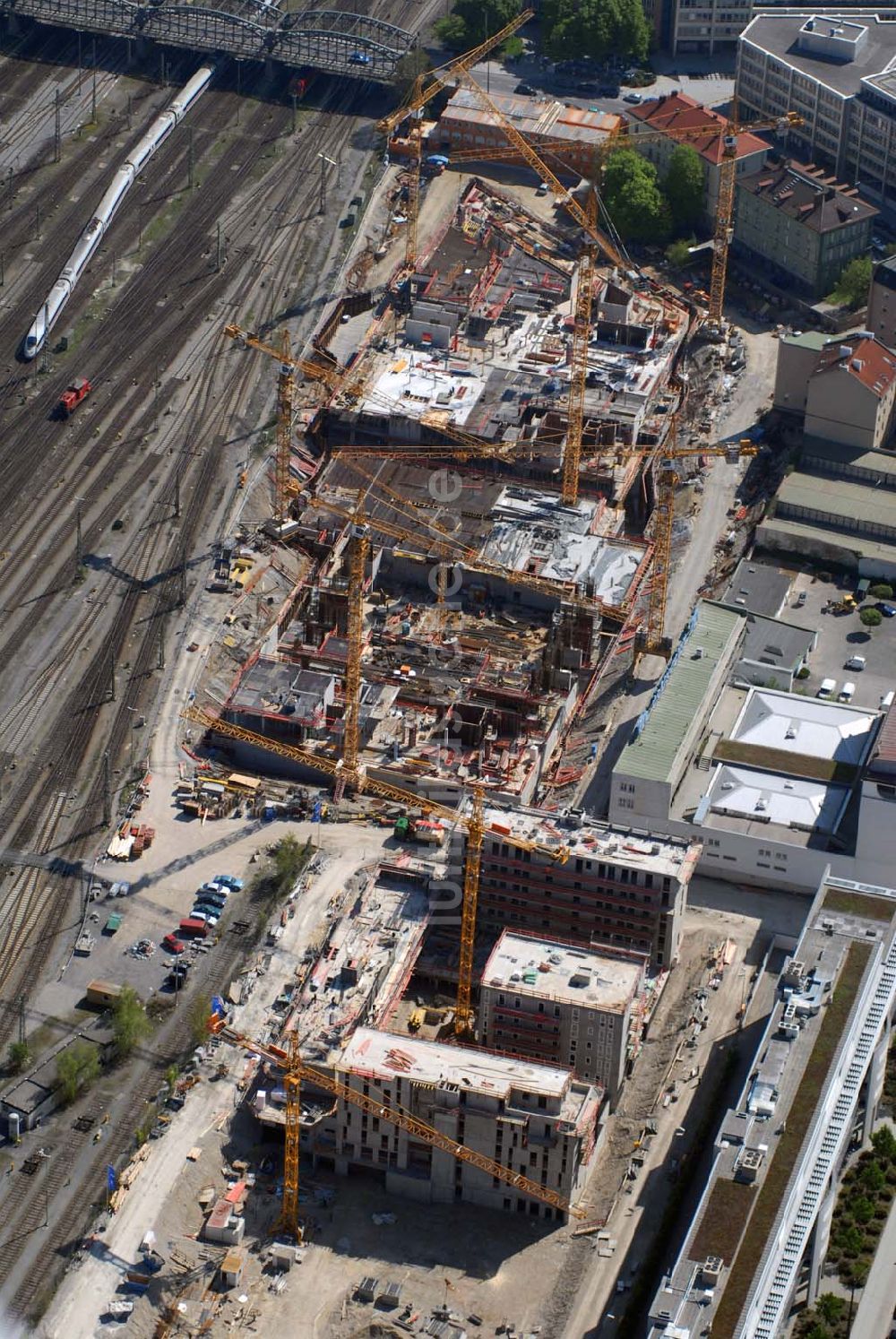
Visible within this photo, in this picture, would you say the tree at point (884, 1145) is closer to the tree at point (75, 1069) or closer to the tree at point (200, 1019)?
the tree at point (200, 1019)

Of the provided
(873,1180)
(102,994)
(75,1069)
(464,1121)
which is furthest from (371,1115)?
(873,1180)

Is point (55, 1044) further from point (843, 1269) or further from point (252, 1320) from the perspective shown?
point (843, 1269)

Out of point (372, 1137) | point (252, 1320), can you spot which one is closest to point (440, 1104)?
point (372, 1137)

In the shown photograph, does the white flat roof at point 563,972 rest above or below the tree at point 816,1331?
above

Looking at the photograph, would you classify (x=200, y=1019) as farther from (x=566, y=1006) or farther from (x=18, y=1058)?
(x=566, y=1006)

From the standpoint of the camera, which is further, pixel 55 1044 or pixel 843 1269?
pixel 55 1044

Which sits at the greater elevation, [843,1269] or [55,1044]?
[55,1044]

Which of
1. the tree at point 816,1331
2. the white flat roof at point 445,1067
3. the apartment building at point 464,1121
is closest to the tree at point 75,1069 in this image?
the apartment building at point 464,1121
